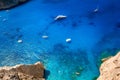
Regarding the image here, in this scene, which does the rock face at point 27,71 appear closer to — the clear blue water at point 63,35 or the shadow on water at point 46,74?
the shadow on water at point 46,74

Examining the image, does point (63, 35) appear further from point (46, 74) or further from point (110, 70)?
point (110, 70)

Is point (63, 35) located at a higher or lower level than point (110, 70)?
lower

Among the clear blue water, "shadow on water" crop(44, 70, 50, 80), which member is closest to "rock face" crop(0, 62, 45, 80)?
"shadow on water" crop(44, 70, 50, 80)

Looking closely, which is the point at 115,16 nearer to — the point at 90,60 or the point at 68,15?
the point at 68,15

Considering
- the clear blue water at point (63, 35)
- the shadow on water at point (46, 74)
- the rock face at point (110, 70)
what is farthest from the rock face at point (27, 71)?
the rock face at point (110, 70)

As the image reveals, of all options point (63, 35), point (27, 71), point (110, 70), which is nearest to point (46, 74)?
point (27, 71)

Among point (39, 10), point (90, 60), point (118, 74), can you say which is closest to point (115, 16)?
point (90, 60)
